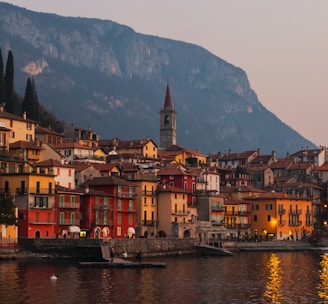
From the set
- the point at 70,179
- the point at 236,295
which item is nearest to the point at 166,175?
the point at 70,179

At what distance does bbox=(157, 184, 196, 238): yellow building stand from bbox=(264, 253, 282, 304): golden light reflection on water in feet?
65.9

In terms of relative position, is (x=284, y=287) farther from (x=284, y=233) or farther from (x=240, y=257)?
(x=284, y=233)

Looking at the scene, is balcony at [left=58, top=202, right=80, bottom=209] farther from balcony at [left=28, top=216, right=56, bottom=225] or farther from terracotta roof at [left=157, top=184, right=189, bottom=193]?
terracotta roof at [left=157, top=184, right=189, bottom=193]

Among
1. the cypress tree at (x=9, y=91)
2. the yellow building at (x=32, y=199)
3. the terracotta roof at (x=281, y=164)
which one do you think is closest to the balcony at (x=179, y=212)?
the yellow building at (x=32, y=199)

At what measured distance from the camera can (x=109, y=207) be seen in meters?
107

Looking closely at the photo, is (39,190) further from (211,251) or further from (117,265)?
(211,251)

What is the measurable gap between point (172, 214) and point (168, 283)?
49.3 meters

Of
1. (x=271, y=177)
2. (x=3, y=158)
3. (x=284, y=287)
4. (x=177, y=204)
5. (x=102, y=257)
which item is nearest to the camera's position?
(x=284, y=287)

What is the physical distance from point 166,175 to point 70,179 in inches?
814

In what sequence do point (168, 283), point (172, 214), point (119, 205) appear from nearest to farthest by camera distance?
point (168, 283) < point (119, 205) < point (172, 214)

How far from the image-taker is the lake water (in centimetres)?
5997

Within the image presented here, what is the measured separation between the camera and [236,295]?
6303 centimetres

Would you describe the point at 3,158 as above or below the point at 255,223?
above

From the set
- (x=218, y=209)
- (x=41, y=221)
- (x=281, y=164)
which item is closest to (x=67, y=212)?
(x=41, y=221)
